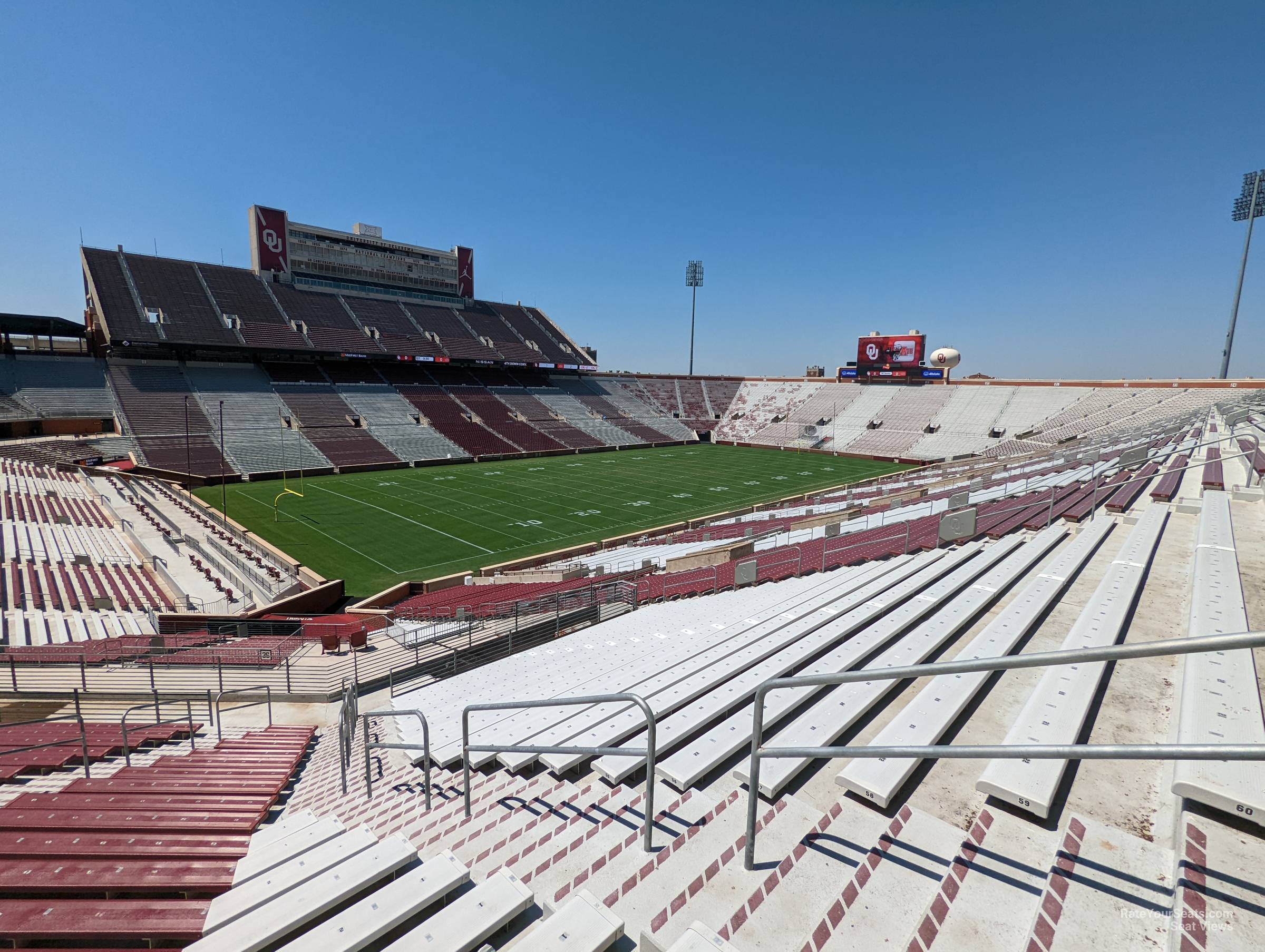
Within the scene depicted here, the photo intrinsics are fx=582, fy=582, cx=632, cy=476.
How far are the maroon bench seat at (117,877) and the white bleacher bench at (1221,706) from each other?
5375 millimetres

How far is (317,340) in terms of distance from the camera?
55.7 m

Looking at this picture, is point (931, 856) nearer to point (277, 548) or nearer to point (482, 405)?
point (277, 548)

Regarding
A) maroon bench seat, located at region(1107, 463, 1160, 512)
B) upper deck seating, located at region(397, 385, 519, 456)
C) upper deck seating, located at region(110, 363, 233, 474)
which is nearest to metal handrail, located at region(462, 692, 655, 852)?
maroon bench seat, located at region(1107, 463, 1160, 512)

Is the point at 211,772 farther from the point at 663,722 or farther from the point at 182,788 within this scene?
the point at 663,722

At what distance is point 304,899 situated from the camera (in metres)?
3.26

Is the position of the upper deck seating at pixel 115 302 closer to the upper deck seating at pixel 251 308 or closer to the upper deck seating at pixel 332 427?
the upper deck seating at pixel 251 308

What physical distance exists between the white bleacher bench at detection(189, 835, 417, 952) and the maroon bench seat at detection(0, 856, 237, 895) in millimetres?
392

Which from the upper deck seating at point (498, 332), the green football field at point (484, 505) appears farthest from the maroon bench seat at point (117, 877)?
the upper deck seating at point (498, 332)

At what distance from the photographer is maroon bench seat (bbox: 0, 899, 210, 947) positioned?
3283 millimetres

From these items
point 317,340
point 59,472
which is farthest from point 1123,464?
point 317,340

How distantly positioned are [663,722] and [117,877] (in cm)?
395

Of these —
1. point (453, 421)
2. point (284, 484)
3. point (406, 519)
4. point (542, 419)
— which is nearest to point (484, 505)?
point (406, 519)

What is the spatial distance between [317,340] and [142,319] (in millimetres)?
12818

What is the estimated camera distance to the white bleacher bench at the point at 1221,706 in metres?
2.74
